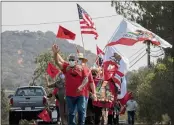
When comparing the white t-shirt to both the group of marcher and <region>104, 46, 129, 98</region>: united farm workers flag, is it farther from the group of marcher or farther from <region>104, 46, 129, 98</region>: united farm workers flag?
the group of marcher

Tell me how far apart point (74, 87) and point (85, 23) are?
670 cm

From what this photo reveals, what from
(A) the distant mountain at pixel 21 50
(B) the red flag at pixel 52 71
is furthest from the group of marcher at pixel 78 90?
(A) the distant mountain at pixel 21 50

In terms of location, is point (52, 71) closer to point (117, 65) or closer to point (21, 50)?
point (117, 65)

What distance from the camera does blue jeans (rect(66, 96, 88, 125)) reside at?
1353 centimetres

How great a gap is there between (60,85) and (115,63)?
403cm

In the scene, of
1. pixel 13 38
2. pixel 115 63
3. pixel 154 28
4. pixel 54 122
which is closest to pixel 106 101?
pixel 115 63

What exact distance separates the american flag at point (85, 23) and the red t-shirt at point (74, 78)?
241 inches

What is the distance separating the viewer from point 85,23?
20.1 meters

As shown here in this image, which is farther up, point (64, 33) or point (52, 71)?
point (64, 33)

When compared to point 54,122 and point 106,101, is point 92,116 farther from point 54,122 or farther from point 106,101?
point 54,122

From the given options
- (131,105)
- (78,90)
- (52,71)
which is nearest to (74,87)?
(78,90)

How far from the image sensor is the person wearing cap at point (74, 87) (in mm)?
13555

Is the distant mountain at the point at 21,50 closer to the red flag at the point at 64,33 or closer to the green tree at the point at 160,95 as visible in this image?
the green tree at the point at 160,95

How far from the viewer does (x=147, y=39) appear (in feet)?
59.2
